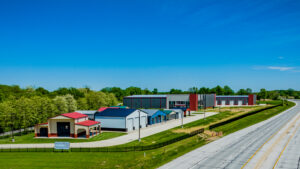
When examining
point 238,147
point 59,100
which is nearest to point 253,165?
point 238,147

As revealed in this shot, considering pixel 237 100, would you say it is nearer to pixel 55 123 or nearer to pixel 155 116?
pixel 155 116

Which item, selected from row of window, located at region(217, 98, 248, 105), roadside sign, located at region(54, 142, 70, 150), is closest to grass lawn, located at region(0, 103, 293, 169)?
roadside sign, located at region(54, 142, 70, 150)

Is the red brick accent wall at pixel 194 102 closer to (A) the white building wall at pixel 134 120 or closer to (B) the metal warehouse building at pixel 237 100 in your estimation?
(B) the metal warehouse building at pixel 237 100

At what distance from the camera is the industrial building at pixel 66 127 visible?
6062cm

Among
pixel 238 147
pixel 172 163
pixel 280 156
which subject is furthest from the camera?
pixel 238 147

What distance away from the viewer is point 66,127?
2448 inches

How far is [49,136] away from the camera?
6206 cm

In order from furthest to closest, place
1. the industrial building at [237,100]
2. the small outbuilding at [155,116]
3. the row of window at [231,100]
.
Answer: the row of window at [231,100]
the industrial building at [237,100]
the small outbuilding at [155,116]

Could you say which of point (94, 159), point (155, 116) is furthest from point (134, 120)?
point (94, 159)

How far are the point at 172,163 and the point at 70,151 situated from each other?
77.2 ft

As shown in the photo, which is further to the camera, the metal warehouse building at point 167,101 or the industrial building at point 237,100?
the industrial building at point 237,100

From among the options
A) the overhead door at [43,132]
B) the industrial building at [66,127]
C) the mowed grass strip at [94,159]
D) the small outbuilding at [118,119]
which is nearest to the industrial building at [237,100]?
the small outbuilding at [118,119]

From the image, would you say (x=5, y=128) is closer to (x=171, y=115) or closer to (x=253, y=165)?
(x=171, y=115)

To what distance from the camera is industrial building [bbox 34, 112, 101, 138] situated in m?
60.6
